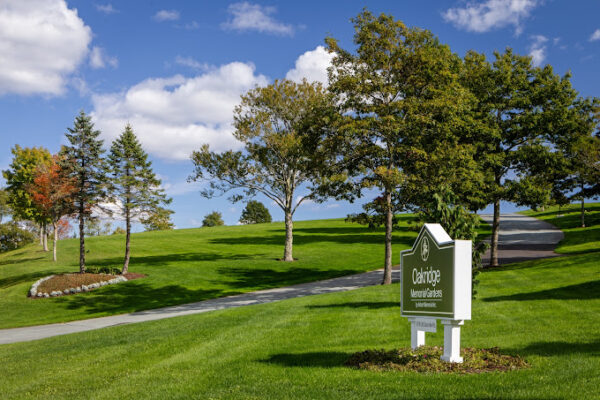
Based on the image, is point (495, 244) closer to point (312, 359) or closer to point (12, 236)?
point (312, 359)

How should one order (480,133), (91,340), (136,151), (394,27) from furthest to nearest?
(136,151) < (480,133) < (394,27) < (91,340)

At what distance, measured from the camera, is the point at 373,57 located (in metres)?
28.7

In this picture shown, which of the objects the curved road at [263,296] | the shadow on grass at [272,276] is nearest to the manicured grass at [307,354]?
the curved road at [263,296]

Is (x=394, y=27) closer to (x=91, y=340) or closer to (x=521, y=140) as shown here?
(x=521, y=140)

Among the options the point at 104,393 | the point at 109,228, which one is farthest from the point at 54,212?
the point at 109,228

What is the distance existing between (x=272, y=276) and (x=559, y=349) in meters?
28.1

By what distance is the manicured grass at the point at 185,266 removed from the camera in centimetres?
Result: 2967

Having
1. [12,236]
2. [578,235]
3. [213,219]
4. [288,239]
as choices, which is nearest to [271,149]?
[288,239]

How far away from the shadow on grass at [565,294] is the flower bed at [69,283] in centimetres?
2504

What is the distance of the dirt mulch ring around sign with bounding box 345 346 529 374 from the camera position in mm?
8906

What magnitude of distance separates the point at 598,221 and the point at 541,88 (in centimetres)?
3334

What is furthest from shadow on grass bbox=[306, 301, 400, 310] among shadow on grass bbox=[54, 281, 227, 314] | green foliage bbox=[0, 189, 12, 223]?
green foliage bbox=[0, 189, 12, 223]

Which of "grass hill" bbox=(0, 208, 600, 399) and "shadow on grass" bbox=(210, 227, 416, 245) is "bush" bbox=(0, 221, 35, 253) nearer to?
"shadow on grass" bbox=(210, 227, 416, 245)

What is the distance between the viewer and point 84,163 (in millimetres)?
36906
